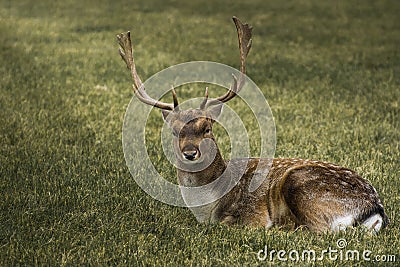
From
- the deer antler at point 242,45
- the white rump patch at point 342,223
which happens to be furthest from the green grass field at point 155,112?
the deer antler at point 242,45

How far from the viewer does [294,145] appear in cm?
978

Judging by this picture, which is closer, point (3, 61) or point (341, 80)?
point (341, 80)

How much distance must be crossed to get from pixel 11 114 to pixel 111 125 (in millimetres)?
1633

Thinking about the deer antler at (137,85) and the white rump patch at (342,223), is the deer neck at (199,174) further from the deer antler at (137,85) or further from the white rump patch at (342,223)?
the white rump patch at (342,223)

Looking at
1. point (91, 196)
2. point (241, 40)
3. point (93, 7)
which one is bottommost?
point (93, 7)

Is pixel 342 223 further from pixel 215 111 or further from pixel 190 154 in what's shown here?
pixel 215 111

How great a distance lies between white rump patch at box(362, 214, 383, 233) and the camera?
614 cm

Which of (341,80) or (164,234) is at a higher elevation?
(164,234)

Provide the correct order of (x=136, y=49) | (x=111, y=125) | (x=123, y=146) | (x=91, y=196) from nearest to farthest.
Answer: (x=91, y=196) → (x=123, y=146) → (x=111, y=125) → (x=136, y=49)

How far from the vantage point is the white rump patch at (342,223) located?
610cm

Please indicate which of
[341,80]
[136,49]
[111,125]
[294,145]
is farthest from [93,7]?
[294,145]

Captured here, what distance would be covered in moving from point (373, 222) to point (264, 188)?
42.3 inches

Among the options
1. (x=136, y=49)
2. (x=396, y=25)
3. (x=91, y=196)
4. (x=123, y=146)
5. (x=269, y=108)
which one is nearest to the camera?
(x=91, y=196)

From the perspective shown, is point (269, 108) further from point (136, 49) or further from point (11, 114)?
point (136, 49)
